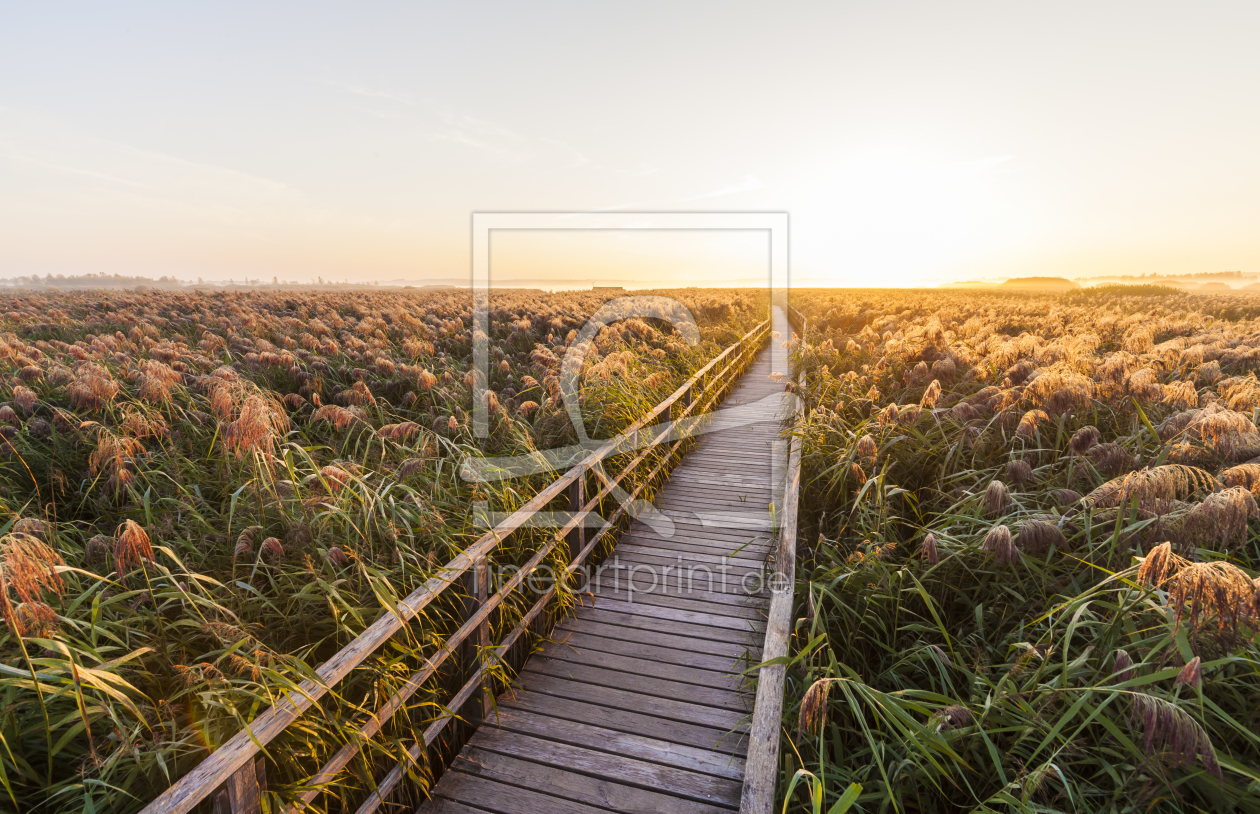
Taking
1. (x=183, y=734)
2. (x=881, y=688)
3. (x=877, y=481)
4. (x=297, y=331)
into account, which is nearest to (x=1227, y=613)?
(x=881, y=688)

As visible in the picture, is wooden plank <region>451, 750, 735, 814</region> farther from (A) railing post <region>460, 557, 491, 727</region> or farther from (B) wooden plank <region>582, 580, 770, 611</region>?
(B) wooden plank <region>582, 580, 770, 611</region>

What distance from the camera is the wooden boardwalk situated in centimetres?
365

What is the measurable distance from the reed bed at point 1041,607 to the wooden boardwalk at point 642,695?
0.63 m

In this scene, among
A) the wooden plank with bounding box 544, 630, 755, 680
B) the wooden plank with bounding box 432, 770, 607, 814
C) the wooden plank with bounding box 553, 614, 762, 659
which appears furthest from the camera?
the wooden plank with bounding box 553, 614, 762, 659

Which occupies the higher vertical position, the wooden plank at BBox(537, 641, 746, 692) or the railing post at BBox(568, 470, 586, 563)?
the railing post at BBox(568, 470, 586, 563)

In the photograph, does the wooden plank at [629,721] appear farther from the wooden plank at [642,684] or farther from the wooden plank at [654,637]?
the wooden plank at [654,637]

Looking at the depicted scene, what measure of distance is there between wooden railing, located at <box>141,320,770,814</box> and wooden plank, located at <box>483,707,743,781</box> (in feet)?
1.00

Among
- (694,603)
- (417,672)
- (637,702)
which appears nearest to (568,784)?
(637,702)

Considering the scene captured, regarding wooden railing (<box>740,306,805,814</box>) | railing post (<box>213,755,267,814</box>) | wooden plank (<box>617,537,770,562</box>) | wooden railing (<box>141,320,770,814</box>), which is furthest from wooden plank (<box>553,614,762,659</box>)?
railing post (<box>213,755,267,814</box>)

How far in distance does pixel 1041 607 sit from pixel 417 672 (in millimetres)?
4542

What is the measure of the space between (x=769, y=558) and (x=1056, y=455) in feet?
10.6

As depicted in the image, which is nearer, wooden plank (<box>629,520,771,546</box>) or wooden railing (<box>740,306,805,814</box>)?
wooden railing (<box>740,306,805,814</box>)

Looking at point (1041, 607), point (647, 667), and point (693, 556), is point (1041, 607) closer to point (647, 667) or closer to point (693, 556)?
point (647, 667)

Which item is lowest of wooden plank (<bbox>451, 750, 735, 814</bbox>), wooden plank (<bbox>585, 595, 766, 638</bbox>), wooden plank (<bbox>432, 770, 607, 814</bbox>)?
wooden plank (<bbox>432, 770, 607, 814</bbox>)
